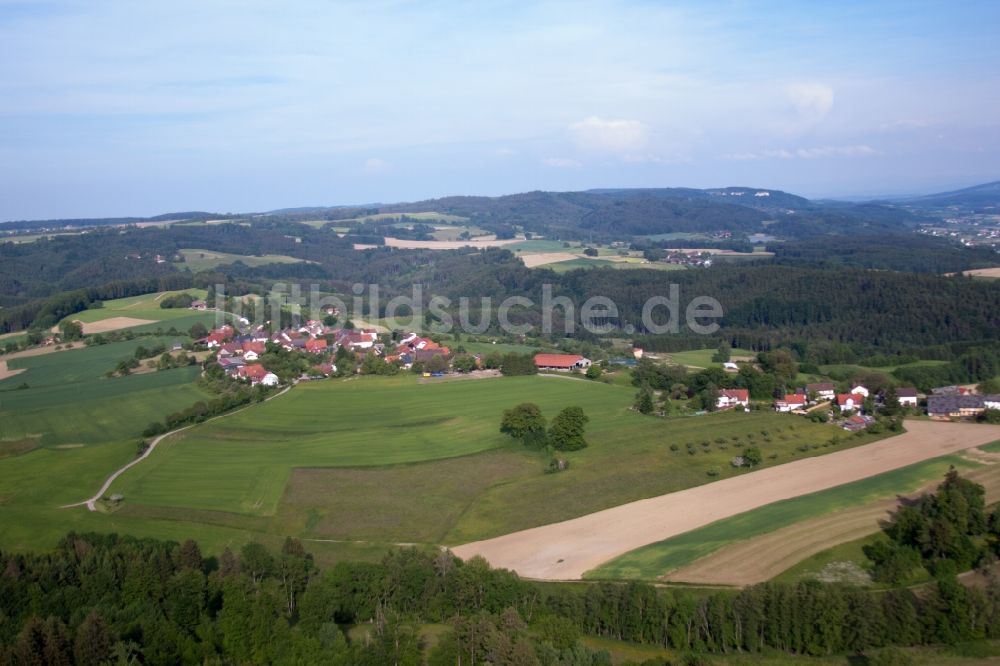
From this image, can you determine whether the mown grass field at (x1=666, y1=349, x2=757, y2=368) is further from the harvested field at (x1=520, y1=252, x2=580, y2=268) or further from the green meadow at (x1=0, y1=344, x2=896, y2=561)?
the harvested field at (x1=520, y1=252, x2=580, y2=268)

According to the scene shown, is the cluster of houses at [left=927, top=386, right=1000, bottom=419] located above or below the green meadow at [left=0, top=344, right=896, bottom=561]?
above

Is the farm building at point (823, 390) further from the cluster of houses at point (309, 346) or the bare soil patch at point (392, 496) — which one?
the cluster of houses at point (309, 346)

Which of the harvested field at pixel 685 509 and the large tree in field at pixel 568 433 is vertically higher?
the large tree in field at pixel 568 433

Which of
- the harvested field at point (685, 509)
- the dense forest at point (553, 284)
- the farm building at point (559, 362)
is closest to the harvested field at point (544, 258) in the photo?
the dense forest at point (553, 284)

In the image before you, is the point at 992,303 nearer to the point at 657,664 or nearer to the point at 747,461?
the point at 747,461

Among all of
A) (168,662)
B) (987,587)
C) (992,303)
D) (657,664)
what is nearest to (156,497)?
(168,662)

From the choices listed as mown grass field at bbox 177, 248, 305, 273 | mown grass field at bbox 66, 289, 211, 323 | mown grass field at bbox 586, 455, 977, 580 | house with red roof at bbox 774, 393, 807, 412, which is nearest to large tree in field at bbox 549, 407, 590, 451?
mown grass field at bbox 586, 455, 977, 580
